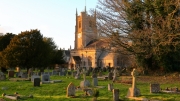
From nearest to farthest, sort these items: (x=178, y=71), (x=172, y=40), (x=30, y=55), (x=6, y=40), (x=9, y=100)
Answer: (x=9, y=100) < (x=172, y=40) < (x=178, y=71) < (x=30, y=55) < (x=6, y=40)

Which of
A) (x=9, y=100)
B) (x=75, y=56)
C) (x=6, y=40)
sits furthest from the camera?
(x=75, y=56)

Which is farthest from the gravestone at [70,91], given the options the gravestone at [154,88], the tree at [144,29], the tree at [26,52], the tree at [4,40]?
the tree at [4,40]

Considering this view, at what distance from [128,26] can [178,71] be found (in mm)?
6739

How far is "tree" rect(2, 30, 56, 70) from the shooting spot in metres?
32.5

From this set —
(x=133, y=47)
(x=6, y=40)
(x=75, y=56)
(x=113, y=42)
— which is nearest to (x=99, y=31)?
(x=113, y=42)

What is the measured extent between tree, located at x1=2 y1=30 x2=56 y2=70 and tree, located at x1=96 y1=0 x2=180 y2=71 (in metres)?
12.3

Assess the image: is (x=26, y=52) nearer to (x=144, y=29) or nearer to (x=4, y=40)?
(x=4, y=40)

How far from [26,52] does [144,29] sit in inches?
671

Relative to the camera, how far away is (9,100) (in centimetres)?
1120

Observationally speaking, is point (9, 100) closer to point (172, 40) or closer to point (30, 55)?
point (172, 40)

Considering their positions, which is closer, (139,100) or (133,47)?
(139,100)

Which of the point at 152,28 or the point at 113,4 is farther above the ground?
the point at 113,4

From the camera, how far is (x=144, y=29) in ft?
76.4

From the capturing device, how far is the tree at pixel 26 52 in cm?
3247
